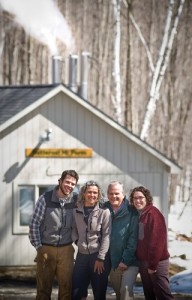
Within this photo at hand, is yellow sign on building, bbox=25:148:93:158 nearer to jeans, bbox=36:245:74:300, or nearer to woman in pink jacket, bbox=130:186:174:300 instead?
jeans, bbox=36:245:74:300

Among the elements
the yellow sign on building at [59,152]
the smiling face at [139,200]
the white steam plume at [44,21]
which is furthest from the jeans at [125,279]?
the white steam plume at [44,21]

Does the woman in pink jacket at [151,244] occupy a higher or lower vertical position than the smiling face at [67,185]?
lower

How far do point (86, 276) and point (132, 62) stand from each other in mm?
21414

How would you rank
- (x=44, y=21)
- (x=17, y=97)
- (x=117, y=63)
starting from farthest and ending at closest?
1. (x=44, y=21)
2. (x=117, y=63)
3. (x=17, y=97)

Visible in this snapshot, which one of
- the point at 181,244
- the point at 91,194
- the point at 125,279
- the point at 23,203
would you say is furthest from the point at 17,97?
the point at 181,244

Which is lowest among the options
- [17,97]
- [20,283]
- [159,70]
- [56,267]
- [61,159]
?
[20,283]

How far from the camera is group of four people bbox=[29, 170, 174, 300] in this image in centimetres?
794

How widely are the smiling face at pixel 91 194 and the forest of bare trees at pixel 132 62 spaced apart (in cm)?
1864

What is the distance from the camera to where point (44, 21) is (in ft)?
101

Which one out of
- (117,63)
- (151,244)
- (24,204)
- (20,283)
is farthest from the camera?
(117,63)

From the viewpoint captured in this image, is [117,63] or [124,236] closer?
[124,236]

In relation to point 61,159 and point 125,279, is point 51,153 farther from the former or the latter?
point 125,279

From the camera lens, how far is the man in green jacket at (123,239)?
26.1 ft

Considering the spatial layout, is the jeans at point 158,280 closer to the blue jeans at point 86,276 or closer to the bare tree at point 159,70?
the blue jeans at point 86,276
